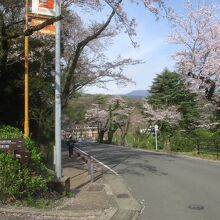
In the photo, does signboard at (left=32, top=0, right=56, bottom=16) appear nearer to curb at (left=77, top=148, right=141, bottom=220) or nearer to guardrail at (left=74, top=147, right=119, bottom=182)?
curb at (left=77, top=148, right=141, bottom=220)

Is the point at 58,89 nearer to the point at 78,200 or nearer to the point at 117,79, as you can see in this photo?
the point at 78,200

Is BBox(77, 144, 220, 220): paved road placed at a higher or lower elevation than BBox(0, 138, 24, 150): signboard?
lower

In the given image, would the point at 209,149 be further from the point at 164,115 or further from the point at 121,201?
the point at 121,201

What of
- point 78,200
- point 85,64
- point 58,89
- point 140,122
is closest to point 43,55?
point 85,64

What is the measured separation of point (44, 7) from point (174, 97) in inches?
1734

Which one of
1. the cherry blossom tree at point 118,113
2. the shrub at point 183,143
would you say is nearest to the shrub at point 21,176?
the shrub at point 183,143

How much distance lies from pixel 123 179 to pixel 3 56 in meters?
6.98

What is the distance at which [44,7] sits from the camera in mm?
13203

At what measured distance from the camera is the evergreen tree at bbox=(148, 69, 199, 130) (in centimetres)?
5475

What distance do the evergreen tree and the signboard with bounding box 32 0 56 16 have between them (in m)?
41.6

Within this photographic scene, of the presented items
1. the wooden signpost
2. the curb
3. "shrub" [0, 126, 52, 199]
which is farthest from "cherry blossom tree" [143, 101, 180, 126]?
the wooden signpost

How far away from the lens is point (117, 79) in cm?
2948

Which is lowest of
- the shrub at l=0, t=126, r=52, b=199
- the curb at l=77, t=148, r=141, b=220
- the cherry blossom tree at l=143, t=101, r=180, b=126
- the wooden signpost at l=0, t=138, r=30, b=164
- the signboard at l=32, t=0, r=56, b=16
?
the curb at l=77, t=148, r=141, b=220

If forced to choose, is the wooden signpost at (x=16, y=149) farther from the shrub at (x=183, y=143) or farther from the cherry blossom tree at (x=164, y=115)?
the cherry blossom tree at (x=164, y=115)
